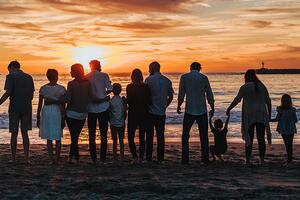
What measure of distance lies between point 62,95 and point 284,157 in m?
5.26

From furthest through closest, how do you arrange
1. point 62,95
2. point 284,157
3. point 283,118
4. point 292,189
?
1. point 284,157
2. point 283,118
3. point 62,95
4. point 292,189

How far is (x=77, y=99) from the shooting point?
9.05m

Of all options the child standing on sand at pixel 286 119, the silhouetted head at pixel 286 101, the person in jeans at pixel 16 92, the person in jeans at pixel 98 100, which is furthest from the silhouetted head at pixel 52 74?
the silhouetted head at pixel 286 101

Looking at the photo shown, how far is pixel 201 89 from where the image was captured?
931 centimetres

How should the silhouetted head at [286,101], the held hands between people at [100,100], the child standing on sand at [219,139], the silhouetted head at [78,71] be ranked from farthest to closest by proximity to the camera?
the child standing on sand at [219,139] → the silhouetted head at [286,101] → the held hands between people at [100,100] → the silhouetted head at [78,71]

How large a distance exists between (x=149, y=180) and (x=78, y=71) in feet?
8.57

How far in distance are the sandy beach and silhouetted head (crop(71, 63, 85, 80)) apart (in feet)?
5.49

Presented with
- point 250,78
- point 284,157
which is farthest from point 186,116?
point 284,157

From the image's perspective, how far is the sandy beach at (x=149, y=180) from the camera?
6.55 meters

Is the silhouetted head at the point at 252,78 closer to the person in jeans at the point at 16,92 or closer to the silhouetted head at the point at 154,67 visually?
the silhouetted head at the point at 154,67

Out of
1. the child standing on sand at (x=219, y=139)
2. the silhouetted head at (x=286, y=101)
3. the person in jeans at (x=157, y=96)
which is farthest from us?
the child standing on sand at (x=219, y=139)

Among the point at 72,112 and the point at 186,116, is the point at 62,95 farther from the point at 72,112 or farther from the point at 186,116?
the point at 186,116

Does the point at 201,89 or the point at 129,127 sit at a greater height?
the point at 201,89

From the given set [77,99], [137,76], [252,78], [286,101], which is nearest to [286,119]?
[286,101]
